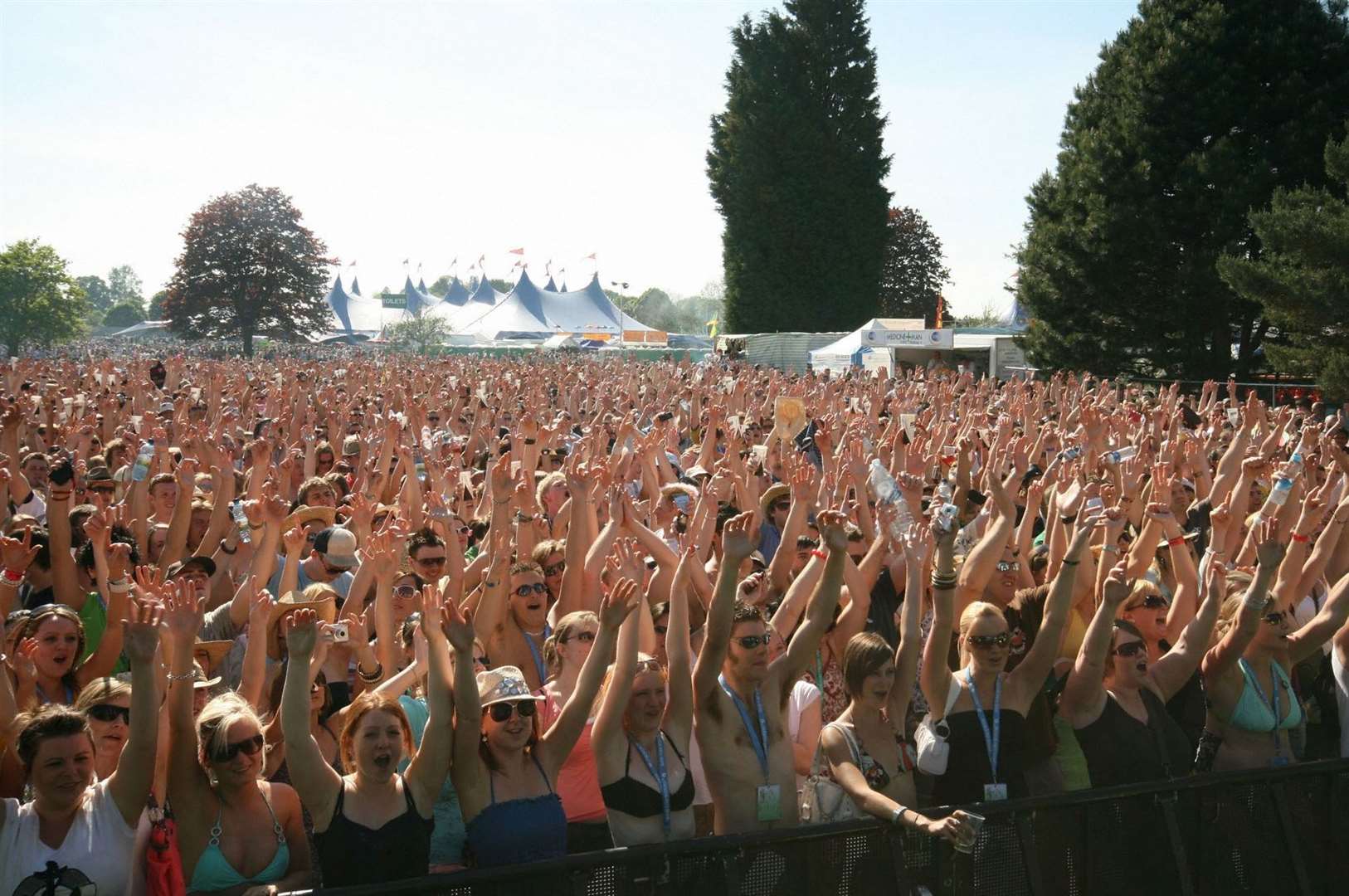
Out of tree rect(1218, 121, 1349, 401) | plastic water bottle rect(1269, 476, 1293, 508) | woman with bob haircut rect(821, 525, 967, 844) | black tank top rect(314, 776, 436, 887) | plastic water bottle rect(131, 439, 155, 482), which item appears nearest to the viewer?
black tank top rect(314, 776, 436, 887)

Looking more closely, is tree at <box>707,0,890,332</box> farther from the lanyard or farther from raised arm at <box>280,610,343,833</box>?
raised arm at <box>280,610,343,833</box>

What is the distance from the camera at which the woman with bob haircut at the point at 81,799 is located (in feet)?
10.5

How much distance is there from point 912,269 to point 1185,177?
40.7 m

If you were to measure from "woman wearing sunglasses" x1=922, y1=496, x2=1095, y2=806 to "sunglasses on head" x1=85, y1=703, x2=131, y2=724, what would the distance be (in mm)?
2664

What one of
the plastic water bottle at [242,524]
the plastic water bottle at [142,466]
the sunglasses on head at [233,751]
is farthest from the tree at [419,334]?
the sunglasses on head at [233,751]

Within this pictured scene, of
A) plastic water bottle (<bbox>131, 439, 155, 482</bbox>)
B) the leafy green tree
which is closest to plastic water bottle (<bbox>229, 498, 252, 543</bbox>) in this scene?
plastic water bottle (<bbox>131, 439, 155, 482</bbox>)

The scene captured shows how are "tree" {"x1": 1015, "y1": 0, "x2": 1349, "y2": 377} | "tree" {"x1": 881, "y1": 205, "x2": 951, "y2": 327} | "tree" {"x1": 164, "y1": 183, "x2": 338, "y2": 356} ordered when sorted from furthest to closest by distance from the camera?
"tree" {"x1": 164, "y1": 183, "x2": 338, "y2": 356}
"tree" {"x1": 881, "y1": 205, "x2": 951, "y2": 327}
"tree" {"x1": 1015, "y1": 0, "x2": 1349, "y2": 377}

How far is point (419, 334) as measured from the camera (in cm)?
6919

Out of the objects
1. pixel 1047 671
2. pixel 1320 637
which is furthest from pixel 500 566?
pixel 1320 637

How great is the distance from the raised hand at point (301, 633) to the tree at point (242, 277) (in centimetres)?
7392

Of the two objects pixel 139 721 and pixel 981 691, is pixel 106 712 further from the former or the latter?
pixel 981 691

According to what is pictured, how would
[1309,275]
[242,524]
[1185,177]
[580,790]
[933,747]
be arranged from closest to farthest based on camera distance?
[580,790]
[933,747]
[242,524]
[1309,275]
[1185,177]

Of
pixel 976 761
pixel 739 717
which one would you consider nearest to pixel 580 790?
pixel 739 717

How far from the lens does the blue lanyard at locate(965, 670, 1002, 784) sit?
4137mm
